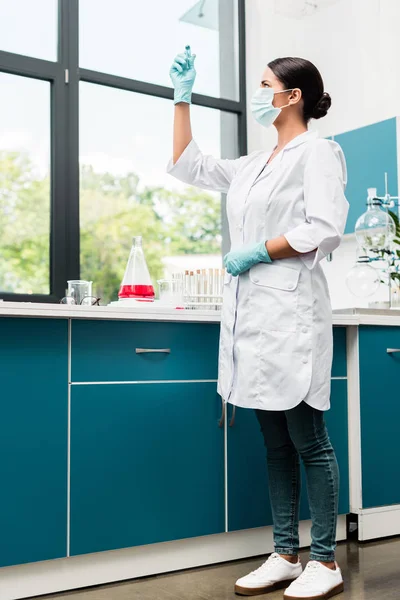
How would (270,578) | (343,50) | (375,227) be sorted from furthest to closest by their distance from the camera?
(343,50) → (375,227) → (270,578)

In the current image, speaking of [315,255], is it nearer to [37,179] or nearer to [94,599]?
[94,599]

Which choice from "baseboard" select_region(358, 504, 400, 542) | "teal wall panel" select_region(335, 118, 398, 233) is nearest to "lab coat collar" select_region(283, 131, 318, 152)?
"baseboard" select_region(358, 504, 400, 542)

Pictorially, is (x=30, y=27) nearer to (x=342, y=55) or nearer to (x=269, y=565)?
(x=342, y=55)

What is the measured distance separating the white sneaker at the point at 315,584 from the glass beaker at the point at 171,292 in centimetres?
97

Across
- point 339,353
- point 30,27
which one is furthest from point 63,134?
point 339,353

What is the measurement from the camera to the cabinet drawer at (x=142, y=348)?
2197 millimetres

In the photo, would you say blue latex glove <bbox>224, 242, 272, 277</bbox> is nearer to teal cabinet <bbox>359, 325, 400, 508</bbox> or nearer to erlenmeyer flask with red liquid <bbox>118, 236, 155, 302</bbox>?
erlenmeyer flask with red liquid <bbox>118, 236, 155, 302</bbox>

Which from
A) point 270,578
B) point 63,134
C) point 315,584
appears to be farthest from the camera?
point 63,134

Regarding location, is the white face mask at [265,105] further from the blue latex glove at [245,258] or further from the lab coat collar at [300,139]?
the blue latex glove at [245,258]

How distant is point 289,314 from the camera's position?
6.68ft

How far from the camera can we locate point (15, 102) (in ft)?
18.5

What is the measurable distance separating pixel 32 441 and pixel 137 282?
697 millimetres

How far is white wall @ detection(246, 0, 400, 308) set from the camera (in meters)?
3.74

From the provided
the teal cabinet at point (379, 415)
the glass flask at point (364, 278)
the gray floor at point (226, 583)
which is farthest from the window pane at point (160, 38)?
the gray floor at point (226, 583)
